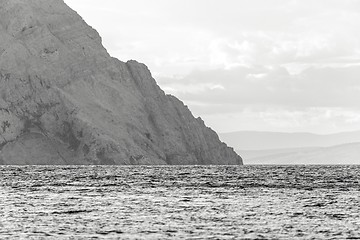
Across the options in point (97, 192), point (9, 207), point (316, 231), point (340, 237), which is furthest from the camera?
point (97, 192)

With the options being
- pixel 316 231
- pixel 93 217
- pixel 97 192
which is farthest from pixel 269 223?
pixel 97 192

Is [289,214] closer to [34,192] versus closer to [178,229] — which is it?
[178,229]

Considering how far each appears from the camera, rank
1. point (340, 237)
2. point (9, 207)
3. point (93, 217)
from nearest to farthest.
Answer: point (340, 237), point (93, 217), point (9, 207)

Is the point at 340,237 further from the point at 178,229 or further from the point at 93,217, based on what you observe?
the point at 93,217

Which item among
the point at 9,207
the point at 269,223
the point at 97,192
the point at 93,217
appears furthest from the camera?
the point at 97,192

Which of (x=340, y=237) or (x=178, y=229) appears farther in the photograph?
(x=178, y=229)

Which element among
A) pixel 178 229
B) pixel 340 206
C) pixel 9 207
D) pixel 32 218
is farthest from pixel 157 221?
pixel 340 206

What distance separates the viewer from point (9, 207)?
78125 mm

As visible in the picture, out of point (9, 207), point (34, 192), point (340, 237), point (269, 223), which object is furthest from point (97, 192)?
point (340, 237)

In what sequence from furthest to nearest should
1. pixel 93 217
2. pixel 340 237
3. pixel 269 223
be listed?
pixel 93 217, pixel 269 223, pixel 340 237

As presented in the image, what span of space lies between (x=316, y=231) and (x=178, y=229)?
10918mm

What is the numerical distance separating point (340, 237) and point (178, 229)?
41.7 feet

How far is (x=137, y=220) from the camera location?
64.3 metres

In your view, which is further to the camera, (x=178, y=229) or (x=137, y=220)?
(x=137, y=220)
